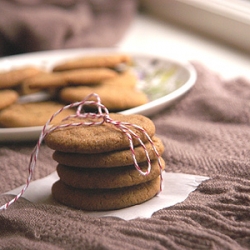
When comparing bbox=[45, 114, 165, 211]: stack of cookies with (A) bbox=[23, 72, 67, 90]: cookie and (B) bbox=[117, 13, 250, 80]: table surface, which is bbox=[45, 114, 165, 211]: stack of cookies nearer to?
(A) bbox=[23, 72, 67, 90]: cookie

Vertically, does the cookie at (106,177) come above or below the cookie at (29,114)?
above

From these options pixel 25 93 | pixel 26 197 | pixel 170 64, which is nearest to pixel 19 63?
pixel 25 93

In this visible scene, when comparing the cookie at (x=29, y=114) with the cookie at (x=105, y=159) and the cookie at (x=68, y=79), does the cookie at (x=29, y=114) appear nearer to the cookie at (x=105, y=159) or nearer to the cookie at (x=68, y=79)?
the cookie at (x=68, y=79)

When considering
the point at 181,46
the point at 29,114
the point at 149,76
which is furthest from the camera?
the point at 181,46

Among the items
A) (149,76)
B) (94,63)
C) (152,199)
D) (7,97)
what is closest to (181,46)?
(149,76)

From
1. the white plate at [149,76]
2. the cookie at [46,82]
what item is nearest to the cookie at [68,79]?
the cookie at [46,82]

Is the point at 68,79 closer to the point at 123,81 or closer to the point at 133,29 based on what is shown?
the point at 123,81

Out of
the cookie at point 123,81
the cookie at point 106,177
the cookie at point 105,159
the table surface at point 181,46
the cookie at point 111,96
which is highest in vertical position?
the cookie at point 105,159

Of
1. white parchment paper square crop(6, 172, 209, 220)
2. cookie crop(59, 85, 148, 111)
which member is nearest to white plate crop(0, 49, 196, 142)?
cookie crop(59, 85, 148, 111)
